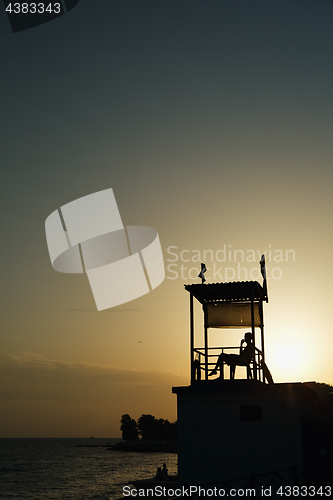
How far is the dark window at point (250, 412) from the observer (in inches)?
596

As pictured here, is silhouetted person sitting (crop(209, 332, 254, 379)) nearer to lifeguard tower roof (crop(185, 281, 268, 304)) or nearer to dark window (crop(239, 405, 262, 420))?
dark window (crop(239, 405, 262, 420))

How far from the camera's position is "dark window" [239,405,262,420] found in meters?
15.1

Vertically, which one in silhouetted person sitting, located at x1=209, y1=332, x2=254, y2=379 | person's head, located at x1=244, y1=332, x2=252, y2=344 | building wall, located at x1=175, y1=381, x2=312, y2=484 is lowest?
building wall, located at x1=175, y1=381, x2=312, y2=484

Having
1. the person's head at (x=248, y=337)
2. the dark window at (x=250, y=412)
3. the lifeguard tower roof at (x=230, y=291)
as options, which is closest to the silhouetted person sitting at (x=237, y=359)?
the person's head at (x=248, y=337)

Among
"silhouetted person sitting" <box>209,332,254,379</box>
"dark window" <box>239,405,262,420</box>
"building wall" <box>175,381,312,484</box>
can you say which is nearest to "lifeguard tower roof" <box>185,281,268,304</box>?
"silhouetted person sitting" <box>209,332,254,379</box>

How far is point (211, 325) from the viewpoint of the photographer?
18.8 metres

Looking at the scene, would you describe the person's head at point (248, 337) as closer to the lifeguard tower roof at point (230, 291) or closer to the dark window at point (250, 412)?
the lifeguard tower roof at point (230, 291)

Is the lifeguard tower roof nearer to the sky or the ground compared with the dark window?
nearer to the sky

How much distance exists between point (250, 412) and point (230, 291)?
4.51 metres

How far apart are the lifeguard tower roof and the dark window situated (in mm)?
3942

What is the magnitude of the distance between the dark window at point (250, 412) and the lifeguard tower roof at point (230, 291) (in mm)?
3942

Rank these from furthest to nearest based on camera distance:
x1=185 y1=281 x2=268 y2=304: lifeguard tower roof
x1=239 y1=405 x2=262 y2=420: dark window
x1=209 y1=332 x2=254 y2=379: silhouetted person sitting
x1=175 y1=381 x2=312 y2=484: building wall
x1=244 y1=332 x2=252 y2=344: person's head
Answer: x1=185 y1=281 x2=268 y2=304: lifeguard tower roof
x1=244 y1=332 x2=252 y2=344: person's head
x1=209 y1=332 x2=254 y2=379: silhouetted person sitting
x1=239 y1=405 x2=262 y2=420: dark window
x1=175 y1=381 x2=312 y2=484: building wall

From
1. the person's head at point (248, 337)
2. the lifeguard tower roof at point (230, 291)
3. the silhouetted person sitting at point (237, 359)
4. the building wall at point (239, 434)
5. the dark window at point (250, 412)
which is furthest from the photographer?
the lifeguard tower roof at point (230, 291)

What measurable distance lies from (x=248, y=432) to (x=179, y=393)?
250cm
